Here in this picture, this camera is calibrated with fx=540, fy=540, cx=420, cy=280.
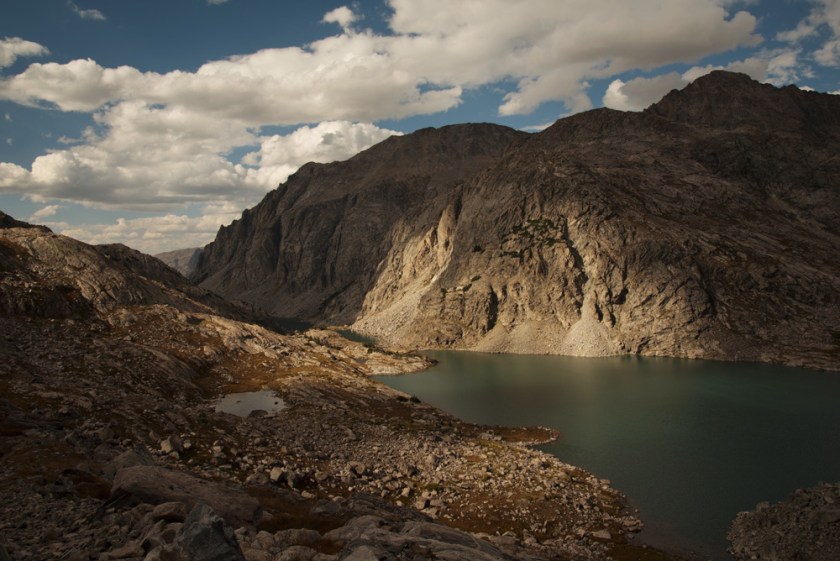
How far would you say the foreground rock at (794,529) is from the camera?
39969 mm

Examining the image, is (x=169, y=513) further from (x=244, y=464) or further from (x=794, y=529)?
(x=794, y=529)

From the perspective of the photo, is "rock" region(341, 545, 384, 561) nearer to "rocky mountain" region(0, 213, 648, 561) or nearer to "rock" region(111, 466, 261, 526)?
"rocky mountain" region(0, 213, 648, 561)

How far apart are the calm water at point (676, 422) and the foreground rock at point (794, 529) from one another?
181 cm

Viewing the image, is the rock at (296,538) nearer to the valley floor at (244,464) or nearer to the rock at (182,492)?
the valley floor at (244,464)

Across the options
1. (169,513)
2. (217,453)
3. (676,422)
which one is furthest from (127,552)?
(676,422)

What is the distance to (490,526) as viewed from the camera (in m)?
45.0

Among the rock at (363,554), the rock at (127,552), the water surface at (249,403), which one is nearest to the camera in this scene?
the rock at (127,552)

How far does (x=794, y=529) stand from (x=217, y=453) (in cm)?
4655

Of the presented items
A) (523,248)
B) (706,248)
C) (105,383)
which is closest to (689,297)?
(706,248)

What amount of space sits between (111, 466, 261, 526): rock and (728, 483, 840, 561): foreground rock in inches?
1495

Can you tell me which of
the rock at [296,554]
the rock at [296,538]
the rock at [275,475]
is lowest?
the rock at [275,475]

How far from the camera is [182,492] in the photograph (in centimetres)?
2502

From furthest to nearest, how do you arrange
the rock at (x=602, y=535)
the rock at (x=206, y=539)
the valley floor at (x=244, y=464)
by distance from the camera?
the rock at (x=602, y=535), the valley floor at (x=244, y=464), the rock at (x=206, y=539)

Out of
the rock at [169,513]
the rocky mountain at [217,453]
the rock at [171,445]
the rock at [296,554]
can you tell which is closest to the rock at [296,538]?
the rocky mountain at [217,453]
